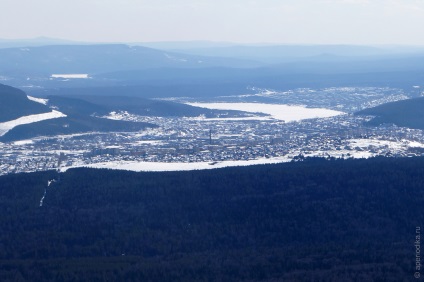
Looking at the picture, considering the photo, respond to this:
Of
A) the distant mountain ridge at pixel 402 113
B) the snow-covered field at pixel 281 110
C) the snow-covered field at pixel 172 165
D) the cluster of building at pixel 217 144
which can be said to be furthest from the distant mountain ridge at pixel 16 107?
the distant mountain ridge at pixel 402 113

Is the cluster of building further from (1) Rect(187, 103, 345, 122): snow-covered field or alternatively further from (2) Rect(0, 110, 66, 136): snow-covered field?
(1) Rect(187, 103, 345, 122): snow-covered field

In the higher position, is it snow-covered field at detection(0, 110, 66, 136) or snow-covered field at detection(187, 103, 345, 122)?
snow-covered field at detection(0, 110, 66, 136)

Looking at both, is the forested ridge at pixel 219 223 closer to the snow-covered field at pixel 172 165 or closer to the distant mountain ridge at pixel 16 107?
the snow-covered field at pixel 172 165

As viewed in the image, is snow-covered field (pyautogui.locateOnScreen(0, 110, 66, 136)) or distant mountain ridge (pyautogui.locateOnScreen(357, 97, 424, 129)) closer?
snow-covered field (pyautogui.locateOnScreen(0, 110, 66, 136))

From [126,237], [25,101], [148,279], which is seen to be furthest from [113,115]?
[148,279]

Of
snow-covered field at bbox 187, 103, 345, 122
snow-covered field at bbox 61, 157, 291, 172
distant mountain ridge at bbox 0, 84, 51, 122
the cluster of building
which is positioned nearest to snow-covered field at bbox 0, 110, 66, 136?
distant mountain ridge at bbox 0, 84, 51, 122

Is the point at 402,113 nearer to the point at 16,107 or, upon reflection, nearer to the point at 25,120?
the point at 25,120
